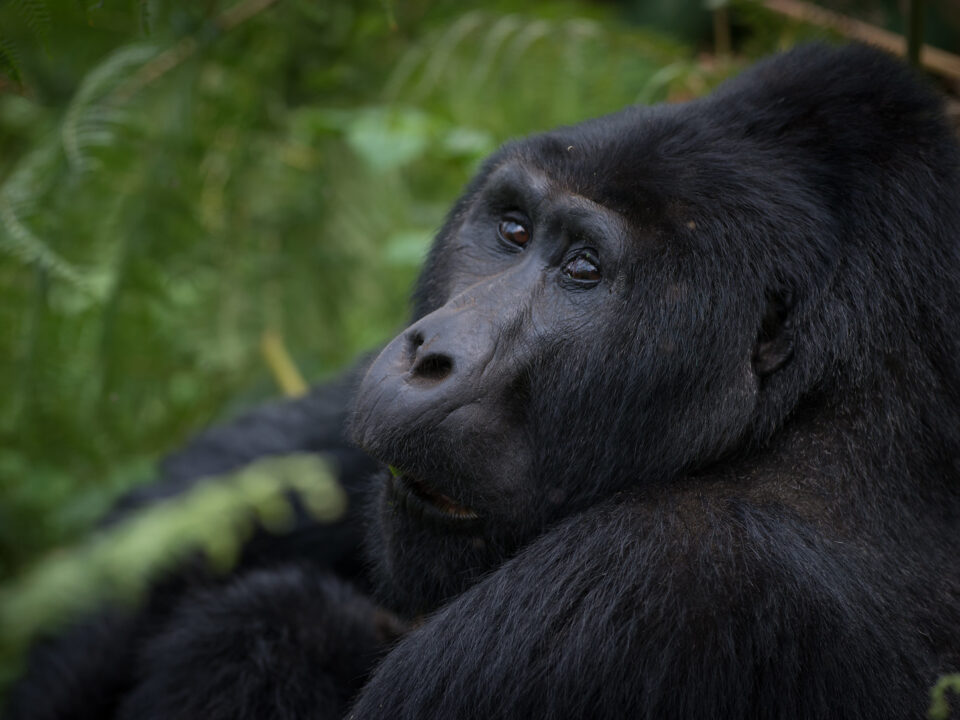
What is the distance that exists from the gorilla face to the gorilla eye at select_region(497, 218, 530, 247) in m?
0.15

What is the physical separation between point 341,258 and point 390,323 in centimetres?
42

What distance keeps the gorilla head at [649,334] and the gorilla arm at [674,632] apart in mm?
191

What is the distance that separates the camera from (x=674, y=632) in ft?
6.44

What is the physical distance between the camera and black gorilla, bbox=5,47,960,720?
2000mm

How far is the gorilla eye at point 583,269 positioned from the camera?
236 cm

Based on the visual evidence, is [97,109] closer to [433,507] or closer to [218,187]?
[218,187]

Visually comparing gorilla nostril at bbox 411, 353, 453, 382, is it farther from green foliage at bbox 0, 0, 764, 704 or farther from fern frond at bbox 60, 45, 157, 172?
fern frond at bbox 60, 45, 157, 172

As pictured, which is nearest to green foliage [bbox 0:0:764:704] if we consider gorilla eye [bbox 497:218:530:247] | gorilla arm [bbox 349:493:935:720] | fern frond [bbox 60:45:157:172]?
fern frond [bbox 60:45:157:172]

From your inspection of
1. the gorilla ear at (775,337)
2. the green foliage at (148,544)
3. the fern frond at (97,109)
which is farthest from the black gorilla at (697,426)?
the fern frond at (97,109)

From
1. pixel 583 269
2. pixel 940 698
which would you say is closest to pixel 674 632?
pixel 940 698

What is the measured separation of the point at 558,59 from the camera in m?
4.67

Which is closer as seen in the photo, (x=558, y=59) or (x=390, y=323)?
(x=558, y=59)

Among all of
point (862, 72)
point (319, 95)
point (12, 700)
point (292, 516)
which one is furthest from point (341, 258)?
point (862, 72)

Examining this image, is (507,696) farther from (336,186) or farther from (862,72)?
(336,186)
